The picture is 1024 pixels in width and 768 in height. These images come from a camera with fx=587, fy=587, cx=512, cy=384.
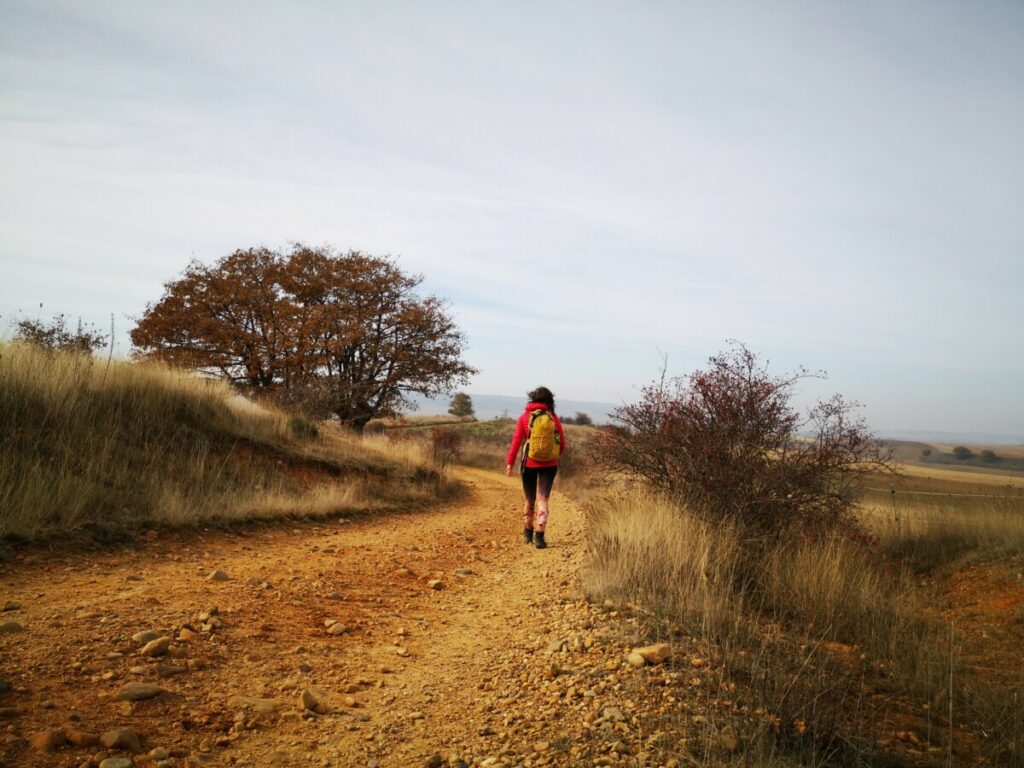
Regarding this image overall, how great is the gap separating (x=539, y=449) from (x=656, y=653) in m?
4.56

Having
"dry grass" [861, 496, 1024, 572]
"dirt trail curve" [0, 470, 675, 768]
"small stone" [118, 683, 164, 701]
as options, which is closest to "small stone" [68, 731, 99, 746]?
"dirt trail curve" [0, 470, 675, 768]

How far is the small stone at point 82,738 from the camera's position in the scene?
2.76 m

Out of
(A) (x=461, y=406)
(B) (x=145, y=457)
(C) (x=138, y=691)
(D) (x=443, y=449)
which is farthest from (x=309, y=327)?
(A) (x=461, y=406)

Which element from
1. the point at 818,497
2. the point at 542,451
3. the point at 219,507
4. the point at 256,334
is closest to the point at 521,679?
the point at 542,451

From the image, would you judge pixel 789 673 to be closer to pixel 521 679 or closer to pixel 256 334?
pixel 521 679

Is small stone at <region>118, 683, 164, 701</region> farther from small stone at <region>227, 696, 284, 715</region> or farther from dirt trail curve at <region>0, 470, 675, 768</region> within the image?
small stone at <region>227, 696, 284, 715</region>

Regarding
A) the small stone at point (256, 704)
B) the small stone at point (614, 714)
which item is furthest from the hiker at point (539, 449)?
the small stone at point (256, 704)

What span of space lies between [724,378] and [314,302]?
22.9 m

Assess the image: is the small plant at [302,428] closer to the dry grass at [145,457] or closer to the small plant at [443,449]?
the dry grass at [145,457]

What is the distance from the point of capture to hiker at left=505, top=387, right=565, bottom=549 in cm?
850

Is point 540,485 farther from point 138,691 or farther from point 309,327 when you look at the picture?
point 309,327

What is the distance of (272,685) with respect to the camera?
3686mm

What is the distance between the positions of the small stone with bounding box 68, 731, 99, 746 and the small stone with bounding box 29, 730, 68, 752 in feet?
0.11

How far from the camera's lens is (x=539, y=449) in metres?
8.48
